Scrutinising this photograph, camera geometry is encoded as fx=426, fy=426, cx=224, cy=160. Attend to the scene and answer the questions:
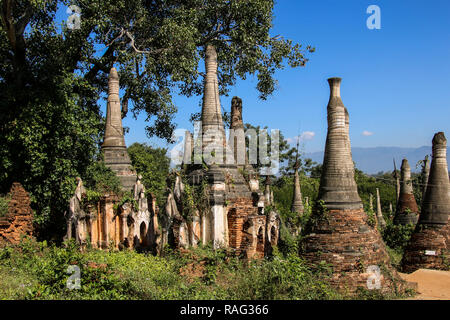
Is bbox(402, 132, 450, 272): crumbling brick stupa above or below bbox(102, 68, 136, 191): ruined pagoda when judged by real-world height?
below

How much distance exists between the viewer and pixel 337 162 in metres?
9.84

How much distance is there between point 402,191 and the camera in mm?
18953

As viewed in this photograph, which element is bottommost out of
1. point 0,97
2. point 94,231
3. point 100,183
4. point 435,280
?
point 435,280

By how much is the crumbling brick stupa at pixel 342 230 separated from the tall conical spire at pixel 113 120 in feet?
26.2

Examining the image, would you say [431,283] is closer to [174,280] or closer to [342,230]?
[342,230]

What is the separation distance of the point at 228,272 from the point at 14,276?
15.8 feet

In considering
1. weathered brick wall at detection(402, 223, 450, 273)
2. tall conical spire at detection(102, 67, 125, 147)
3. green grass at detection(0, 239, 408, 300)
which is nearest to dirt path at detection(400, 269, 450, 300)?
weathered brick wall at detection(402, 223, 450, 273)

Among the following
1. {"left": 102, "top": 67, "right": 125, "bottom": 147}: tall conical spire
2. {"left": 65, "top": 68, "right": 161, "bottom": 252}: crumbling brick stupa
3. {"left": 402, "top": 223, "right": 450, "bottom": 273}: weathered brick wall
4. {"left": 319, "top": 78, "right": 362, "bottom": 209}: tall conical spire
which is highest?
{"left": 102, "top": 67, "right": 125, "bottom": 147}: tall conical spire

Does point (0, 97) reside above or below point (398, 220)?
above

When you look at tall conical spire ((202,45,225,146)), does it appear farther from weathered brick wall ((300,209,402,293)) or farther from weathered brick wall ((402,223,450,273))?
weathered brick wall ((402,223,450,273))

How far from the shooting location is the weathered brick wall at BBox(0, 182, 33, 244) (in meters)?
12.1
